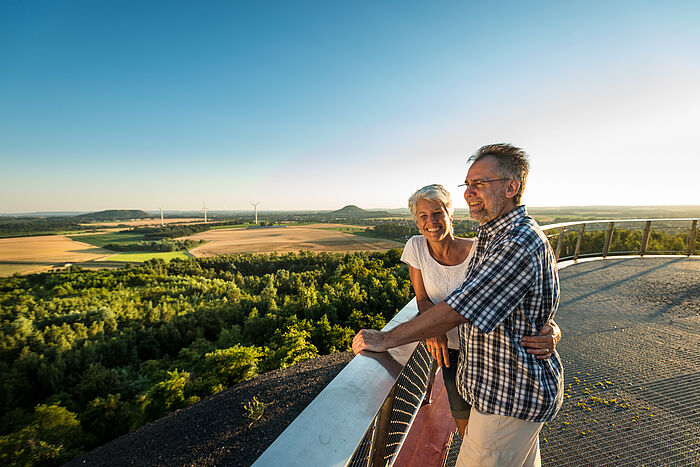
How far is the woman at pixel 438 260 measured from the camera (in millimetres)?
1705

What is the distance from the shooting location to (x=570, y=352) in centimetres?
316

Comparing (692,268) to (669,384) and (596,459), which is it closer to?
(669,384)

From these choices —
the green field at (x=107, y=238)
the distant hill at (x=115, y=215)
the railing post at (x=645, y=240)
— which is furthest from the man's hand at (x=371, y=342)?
the distant hill at (x=115, y=215)

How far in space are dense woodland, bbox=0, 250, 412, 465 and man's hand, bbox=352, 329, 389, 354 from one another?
727cm

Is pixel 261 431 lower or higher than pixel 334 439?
lower

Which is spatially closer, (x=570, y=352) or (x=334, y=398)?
(x=334, y=398)

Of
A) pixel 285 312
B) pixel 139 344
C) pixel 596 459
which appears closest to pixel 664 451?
pixel 596 459

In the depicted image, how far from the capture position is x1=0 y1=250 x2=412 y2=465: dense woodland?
833 cm

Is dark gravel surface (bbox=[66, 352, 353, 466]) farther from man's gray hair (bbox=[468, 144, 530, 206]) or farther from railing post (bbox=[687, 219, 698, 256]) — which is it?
railing post (bbox=[687, 219, 698, 256])

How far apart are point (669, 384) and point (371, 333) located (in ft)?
10.6

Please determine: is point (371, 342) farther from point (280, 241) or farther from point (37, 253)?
point (37, 253)

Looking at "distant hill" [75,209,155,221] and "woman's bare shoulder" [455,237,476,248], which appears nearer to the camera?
"woman's bare shoulder" [455,237,476,248]

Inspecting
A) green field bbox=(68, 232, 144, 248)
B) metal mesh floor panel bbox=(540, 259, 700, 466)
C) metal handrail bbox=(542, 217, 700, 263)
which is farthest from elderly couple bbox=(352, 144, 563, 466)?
green field bbox=(68, 232, 144, 248)

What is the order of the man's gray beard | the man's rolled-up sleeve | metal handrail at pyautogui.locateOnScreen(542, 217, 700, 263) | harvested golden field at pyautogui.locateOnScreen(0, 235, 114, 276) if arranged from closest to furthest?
the man's rolled-up sleeve → the man's gray beard → metal handrail at pyautogui.locateOnScreen(542, 217, 700, 263) → harvested golden field at pyautogui.locateOnScreen(0, 235, 114, 276)
